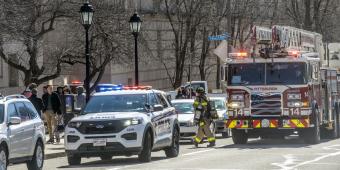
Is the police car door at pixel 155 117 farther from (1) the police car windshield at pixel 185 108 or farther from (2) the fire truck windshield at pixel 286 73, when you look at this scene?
(1) the police car windshield at pixel 185 108

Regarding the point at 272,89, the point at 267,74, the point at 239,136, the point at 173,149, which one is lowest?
the point at 239,136

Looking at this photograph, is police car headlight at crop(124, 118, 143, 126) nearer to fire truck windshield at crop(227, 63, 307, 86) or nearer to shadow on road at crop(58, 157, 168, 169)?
shadow on road at crop(58, 157, 168, 169)

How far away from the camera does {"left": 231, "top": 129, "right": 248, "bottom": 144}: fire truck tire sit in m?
27.7

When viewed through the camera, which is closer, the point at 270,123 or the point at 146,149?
the point at 146,149

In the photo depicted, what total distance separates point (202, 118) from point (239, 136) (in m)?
2.04

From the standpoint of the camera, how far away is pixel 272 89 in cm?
2644

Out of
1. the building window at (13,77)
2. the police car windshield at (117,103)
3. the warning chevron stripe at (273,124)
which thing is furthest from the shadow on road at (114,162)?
the building window at (13,77)

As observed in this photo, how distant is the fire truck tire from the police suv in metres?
7.10

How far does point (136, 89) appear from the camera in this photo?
21.5m

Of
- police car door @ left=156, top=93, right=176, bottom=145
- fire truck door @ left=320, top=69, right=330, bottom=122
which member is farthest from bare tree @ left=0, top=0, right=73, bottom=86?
fire truck door @ left=320, top=69, right=330, bottom=122

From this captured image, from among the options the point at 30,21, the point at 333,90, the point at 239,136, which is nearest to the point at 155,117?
the point at 239,136

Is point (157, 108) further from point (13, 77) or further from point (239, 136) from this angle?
point (13, 77)

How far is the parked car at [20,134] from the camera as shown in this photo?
16.1 meters

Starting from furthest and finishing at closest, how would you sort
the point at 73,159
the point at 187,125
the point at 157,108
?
1. the point at 187,125
2. the point at 157,108
3. the point at 73,159
